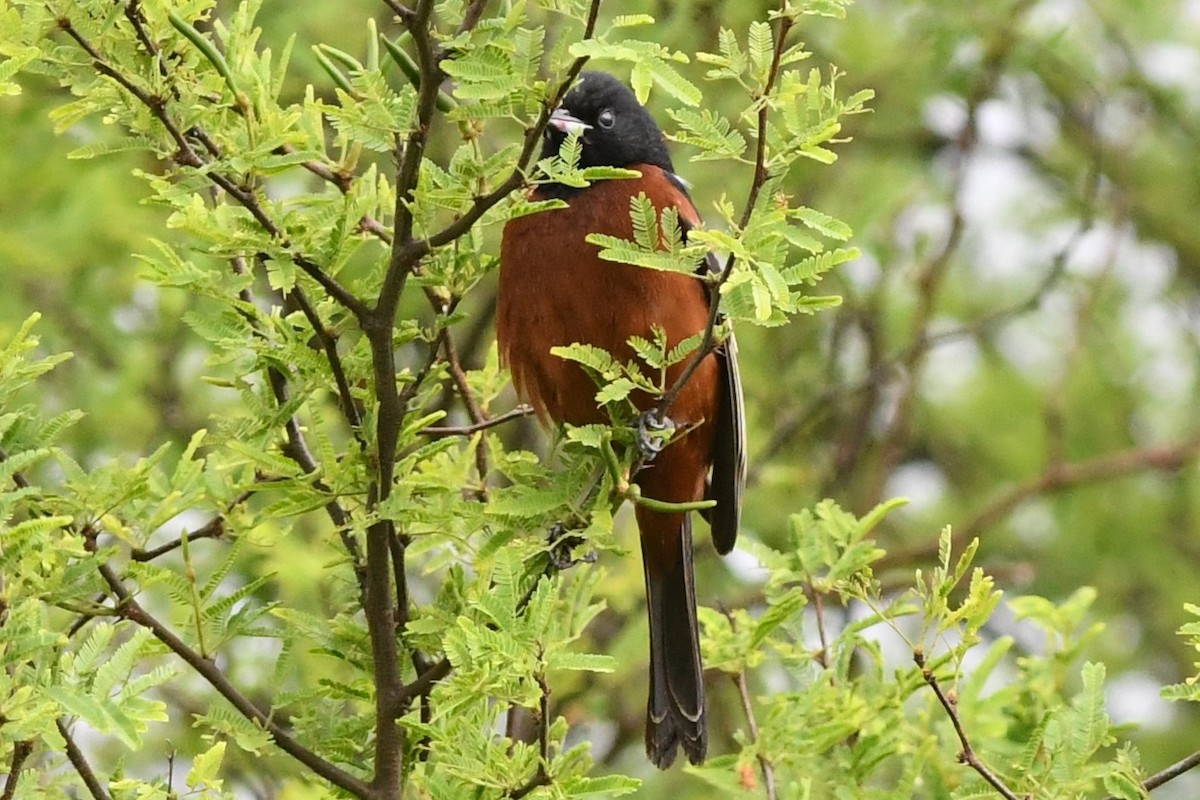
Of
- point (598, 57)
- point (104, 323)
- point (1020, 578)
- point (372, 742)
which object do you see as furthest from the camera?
point (104, 323)

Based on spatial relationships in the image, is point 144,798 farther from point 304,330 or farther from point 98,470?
point 304,330

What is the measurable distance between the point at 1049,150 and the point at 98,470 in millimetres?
6583

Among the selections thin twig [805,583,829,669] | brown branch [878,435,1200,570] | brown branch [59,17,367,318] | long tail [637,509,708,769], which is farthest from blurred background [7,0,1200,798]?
brown branch [59,17,367,318]

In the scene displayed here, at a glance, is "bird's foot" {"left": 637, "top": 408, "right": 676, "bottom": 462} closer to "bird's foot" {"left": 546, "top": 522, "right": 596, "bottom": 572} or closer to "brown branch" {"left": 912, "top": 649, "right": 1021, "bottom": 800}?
"bird's foot" {"left": 546, "top": 522, "right": 596, "bottom": 572}

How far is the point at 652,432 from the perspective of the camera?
128 inches

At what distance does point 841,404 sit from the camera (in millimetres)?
7418

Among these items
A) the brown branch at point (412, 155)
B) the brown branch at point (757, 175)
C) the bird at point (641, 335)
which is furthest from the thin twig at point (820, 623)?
the brown branch at point (412, 155)

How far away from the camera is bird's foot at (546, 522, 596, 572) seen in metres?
3.20

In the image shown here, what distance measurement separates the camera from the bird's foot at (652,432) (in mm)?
3225

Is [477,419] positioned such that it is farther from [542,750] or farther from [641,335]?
[542,750]

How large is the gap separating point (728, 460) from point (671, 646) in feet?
1.73

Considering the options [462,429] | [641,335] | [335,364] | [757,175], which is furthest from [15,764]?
[641,335]

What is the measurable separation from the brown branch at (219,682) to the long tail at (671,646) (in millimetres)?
1203

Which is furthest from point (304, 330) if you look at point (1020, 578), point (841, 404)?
point (841, 404)
